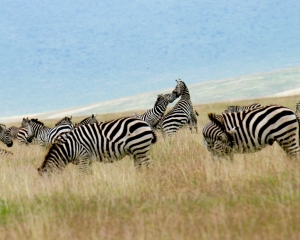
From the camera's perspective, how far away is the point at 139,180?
421 inches

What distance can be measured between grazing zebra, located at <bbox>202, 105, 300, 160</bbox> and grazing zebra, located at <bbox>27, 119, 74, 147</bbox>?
884 centimetres

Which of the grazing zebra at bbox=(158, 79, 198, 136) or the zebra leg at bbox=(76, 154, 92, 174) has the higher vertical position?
the grazing zebra at bbox=(158, 79, 198, 136)

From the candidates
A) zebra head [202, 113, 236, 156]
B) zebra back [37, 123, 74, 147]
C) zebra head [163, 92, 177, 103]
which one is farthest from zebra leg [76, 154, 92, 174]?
zebra head [163, 92, 177, 103]

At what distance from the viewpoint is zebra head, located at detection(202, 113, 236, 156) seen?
473 inches

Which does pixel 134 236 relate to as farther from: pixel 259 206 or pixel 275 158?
pixel 275 158

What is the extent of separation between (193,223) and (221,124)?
5.35m

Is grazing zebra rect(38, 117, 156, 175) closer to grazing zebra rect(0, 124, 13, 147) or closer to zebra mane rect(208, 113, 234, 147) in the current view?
zebra mane rect(208, 113, 234, 147)

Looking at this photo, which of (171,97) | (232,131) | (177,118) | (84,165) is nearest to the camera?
(232,131)

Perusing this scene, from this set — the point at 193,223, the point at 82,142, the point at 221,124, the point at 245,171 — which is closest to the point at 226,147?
the point at 221,124

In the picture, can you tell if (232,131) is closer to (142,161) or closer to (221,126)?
(221,126)

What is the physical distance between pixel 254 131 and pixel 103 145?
333 cm

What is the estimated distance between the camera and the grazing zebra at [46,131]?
20547 millimetres

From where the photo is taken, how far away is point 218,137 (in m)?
12.3

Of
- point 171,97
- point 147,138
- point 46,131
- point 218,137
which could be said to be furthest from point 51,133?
point 218,137
